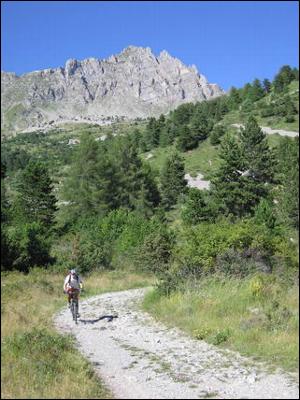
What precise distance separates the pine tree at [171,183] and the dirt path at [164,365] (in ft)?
156

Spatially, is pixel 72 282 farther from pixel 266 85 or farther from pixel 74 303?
pixel 266 85

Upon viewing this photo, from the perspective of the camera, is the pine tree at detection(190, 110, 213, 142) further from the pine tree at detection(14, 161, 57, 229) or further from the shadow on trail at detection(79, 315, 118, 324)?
the shadow on trail at detection(79, 315, 118, 324)

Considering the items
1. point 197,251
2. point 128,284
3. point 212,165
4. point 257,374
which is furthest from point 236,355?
Answer: point 212,165

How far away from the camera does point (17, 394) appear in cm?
530

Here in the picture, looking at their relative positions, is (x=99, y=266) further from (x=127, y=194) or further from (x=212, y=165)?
(x=212, y=165)

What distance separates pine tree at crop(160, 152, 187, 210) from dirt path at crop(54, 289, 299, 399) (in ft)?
156

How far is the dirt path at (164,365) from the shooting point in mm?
8055

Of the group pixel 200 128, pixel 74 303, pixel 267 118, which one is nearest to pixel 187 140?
pixel 200 128

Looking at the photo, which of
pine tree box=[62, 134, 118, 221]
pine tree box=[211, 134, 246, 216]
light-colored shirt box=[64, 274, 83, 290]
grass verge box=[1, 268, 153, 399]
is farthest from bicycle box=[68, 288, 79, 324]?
pine tree box=[62, 134, 118, 221]

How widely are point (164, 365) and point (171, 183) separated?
174 ft

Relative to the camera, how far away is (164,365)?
9922 millimetres

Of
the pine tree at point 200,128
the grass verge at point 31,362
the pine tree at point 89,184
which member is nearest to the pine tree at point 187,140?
the pine tree at point 200,128

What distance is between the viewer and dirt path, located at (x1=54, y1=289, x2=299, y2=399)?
26.4 ft

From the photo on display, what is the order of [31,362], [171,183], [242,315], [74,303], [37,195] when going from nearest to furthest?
[31,362]
[242,315]
[74,303]
[37,195]
[171,183]
